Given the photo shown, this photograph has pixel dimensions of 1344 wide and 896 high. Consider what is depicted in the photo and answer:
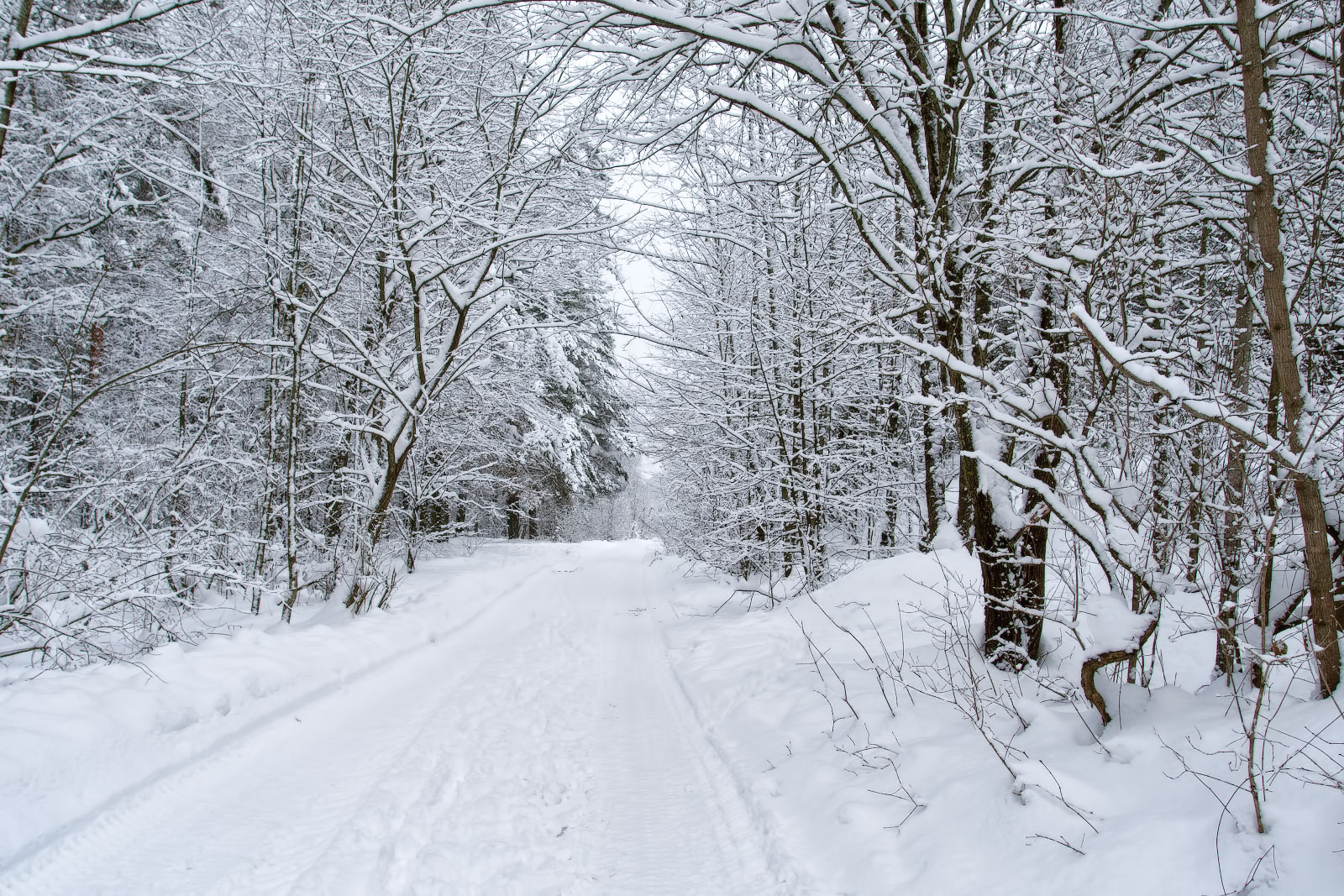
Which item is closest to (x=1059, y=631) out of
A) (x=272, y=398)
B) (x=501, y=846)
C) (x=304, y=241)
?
(x=501, y=846)

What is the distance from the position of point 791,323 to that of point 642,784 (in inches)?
227

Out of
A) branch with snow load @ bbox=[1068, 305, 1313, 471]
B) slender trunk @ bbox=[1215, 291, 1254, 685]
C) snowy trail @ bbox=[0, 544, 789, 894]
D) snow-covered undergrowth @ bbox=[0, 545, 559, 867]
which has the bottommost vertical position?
snowy trail @ bbox=[0, 544, 789, 894]

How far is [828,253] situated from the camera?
8.59m

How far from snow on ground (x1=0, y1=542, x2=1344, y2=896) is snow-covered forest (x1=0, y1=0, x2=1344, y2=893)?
75mm

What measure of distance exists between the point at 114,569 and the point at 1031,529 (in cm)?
708

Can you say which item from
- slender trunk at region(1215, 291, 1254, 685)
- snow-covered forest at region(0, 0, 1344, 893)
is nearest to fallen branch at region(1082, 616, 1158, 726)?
snow-covered forest at region(0, 0, 1344, 893)

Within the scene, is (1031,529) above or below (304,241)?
below

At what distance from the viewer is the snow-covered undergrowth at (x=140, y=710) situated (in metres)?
3.11

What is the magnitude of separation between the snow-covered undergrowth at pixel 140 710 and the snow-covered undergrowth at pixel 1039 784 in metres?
3.45

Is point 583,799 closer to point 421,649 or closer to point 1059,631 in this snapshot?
point 1059,631

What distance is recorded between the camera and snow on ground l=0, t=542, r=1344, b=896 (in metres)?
2.21

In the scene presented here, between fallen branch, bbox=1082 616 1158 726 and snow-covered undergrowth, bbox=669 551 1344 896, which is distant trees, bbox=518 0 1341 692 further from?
snow-covered undergrowth, bbox=669 551 1344 896

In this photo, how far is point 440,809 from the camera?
3293mm

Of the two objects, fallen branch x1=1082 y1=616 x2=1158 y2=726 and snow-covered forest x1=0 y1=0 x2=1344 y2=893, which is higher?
snow-covered forest x1=0 y1=0 x2=1344 y2=893
